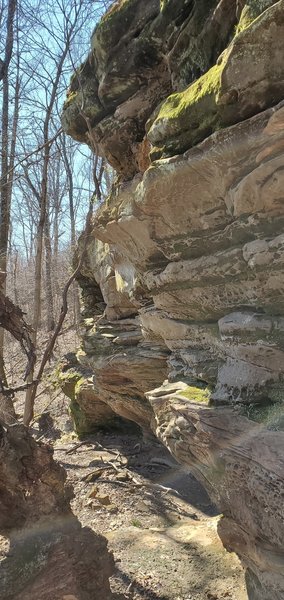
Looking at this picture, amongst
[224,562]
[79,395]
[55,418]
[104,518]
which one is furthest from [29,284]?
[224,562]

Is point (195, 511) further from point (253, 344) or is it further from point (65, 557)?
point (253, 344)

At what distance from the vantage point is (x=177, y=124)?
4.30 m

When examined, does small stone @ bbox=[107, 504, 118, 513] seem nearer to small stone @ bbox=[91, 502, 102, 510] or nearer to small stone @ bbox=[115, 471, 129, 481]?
small stone @ bbox=[91, 502, 102, 510]

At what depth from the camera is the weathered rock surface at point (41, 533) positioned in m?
4.29

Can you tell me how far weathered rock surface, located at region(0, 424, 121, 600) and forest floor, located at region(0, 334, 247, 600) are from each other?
399 millimetres

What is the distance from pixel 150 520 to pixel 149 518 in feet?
0.20

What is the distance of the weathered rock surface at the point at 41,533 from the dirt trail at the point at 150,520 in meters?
0.74

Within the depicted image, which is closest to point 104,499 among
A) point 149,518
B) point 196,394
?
point 149,518

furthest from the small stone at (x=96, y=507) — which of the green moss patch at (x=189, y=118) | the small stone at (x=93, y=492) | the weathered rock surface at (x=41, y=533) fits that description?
the green moss patch at (x=189, y=118)

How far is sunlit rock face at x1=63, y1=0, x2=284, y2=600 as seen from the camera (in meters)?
3.46

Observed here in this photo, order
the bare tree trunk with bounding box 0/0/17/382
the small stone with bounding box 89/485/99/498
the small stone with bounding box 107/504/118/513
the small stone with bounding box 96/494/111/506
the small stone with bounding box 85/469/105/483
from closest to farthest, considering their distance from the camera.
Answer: the small stone with bounding box 107/504/118/513 < the small stone with bounding box 96/494/111/506 < the small stone with bounding box 89/485/99/498 < the small stone with bounding box 85/469/105/483 < the bare tree trunk with bounding box 0/0/17/382

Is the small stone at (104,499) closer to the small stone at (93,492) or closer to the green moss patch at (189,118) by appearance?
the small stone at (93,492)

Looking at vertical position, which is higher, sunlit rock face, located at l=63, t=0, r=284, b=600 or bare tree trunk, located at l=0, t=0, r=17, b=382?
bare tree trunk, located at l=0, t=0, r=17, b=382

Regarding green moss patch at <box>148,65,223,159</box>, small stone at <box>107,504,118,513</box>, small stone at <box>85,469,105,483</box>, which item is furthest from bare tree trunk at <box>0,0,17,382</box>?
green moss patch at <box>148,65,223,159</box>
